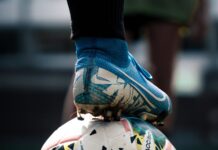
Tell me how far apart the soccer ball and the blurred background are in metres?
3.45

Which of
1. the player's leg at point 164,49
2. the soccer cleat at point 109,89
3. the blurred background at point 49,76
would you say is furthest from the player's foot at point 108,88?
the blurred background at point 49,76

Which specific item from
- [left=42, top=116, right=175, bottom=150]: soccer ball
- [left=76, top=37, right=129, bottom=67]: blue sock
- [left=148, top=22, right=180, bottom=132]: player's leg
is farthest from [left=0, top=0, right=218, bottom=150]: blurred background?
[left=76, top=37, right=129, bottom=67]: blue sock

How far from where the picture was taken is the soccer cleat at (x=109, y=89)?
6.49 ft

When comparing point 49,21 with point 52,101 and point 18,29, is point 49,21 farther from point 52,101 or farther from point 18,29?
point 52,101

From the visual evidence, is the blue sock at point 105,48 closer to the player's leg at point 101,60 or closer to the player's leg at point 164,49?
the player's leg at point 101,60

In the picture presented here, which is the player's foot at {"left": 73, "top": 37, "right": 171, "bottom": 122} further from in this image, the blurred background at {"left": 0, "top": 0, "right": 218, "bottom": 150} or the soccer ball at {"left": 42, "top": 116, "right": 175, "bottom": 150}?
the blurred background at {"left": 0, "top": 0, "right": 218, "bottom": 150}

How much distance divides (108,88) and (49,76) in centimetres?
404

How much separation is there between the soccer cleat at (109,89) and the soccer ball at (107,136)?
3 centimetres

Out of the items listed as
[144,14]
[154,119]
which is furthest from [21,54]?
[154,119]

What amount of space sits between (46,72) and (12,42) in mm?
434

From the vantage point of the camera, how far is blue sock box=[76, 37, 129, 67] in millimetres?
1990

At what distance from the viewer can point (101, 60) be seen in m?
1.99

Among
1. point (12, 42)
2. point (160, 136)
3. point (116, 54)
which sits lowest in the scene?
point (12, 42)

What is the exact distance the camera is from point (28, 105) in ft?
19.8
